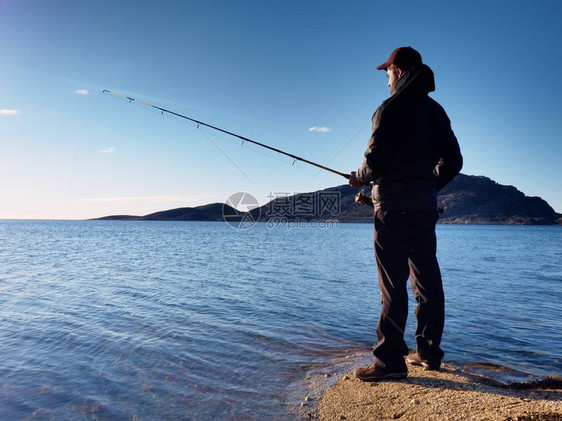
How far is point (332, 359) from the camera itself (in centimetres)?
572

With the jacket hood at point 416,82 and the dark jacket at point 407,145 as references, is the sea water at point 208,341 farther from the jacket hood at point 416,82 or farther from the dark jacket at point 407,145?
the jacket hood at point 416,82

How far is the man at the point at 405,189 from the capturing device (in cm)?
389

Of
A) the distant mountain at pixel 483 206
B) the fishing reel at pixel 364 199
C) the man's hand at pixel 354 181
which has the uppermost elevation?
the distant mountain at pixel 483 206

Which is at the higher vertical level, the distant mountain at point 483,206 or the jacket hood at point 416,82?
the distant mountain at point 483,206

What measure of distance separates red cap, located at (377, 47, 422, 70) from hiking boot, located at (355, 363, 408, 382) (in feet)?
10.9

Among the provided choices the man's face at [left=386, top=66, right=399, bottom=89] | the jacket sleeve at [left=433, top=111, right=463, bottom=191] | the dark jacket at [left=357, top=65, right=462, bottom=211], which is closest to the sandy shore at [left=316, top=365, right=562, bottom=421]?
the dark jacket at [left=357, top=65, right=462, bottom=211]

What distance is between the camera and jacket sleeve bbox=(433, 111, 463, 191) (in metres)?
4.09

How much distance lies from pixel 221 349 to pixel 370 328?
3.21 m

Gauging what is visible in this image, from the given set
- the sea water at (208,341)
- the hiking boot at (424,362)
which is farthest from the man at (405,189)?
the sea water at (208,341)

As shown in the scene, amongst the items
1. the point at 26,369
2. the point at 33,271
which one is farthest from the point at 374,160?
the point at 33,271

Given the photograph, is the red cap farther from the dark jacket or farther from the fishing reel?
the fishing reel

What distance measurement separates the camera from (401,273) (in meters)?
4.00

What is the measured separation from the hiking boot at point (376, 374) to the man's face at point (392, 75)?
124 inches

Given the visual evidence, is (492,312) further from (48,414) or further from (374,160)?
(48,414)
